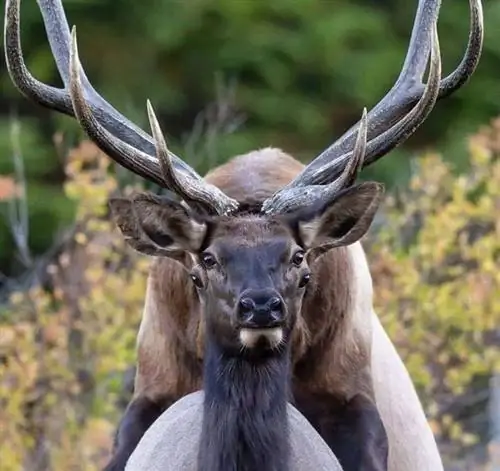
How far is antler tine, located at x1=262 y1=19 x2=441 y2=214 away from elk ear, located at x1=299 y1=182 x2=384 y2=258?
48mm

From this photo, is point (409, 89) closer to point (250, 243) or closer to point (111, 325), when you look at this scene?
point (250, 243)

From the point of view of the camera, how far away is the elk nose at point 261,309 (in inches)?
252

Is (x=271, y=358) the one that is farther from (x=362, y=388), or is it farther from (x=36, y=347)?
(x=36, y=347)

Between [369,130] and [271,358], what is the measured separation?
111cm

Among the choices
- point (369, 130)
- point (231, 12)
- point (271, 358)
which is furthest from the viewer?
point (231, 12)

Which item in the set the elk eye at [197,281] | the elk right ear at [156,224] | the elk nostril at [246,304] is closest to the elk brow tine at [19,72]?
the elk right ear at [156,224]

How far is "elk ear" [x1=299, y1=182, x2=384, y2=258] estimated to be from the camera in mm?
6891

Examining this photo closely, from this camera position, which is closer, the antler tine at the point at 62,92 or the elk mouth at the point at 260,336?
the elk mouth at the point at 260,336

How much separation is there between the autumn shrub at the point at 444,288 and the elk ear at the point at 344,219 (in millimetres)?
3795

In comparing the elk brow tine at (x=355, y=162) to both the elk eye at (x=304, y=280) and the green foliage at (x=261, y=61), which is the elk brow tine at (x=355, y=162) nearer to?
the elk eye at (x=304, y=280)

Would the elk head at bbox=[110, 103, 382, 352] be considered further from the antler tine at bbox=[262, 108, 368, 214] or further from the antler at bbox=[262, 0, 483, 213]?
the antler at bbox=[262, 0, 483, 213]

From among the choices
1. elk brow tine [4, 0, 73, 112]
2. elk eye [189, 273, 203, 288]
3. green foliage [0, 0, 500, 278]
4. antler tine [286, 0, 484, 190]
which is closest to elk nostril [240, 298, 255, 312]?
elk eye [189, 273, 203, 288]

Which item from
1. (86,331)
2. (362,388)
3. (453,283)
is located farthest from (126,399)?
(362,388)

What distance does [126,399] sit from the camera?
1139cm
